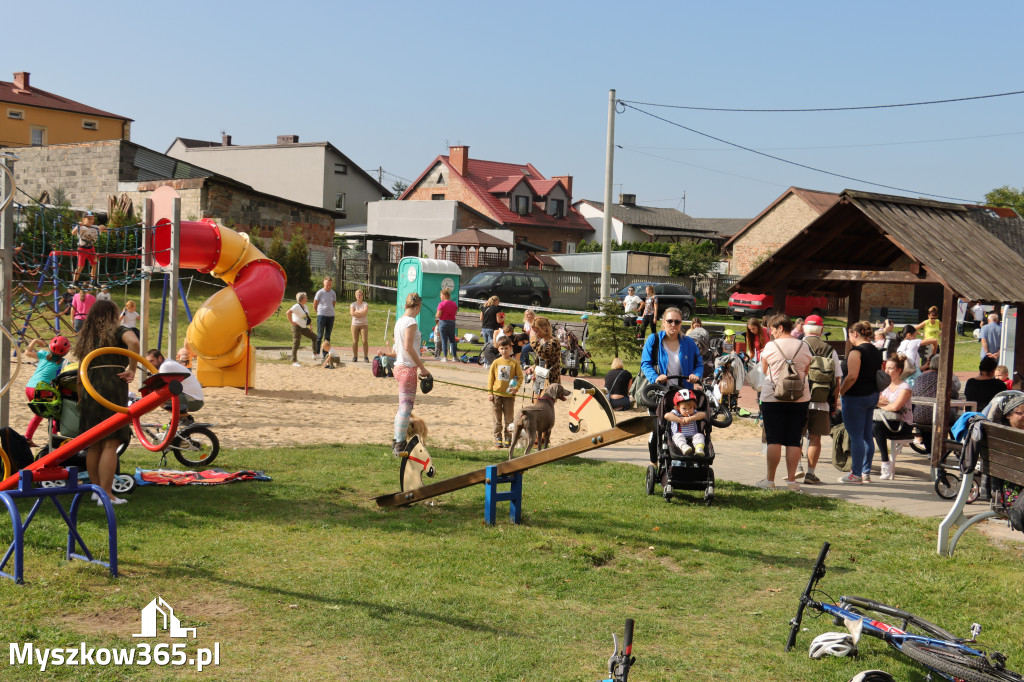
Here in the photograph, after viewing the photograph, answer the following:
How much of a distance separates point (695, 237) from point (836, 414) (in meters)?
59.1

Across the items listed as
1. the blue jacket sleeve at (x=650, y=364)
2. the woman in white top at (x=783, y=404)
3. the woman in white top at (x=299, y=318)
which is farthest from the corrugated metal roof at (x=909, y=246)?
the woman in white top at (x=299, y=318)

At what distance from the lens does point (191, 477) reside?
8.69m

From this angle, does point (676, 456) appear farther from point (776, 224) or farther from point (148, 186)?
point (776, 224)

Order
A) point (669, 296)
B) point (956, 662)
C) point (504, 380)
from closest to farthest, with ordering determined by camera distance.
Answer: point (956, 662), point (504, 380), point (669, 296)

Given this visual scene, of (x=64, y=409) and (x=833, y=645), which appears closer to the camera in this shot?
(x=833, y=645)

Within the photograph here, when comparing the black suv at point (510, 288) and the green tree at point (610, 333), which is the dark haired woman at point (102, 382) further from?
the black suv at point (510, 288)

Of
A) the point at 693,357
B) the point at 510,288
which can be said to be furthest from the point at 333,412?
the point at 510,288

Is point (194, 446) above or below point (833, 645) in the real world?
above

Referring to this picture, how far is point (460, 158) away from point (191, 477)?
172ft

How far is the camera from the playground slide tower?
15.0m

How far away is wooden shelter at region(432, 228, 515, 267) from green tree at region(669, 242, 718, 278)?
28.8 feet

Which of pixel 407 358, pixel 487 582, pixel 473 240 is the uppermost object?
pixel 473 240

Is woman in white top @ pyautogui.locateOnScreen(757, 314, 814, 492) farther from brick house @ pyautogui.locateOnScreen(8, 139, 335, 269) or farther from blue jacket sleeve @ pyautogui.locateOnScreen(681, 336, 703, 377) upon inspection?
brick house @ pyautogui.locateOnScreen(8, 139, 335, 269)

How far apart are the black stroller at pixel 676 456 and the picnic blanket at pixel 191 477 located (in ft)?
12.5
